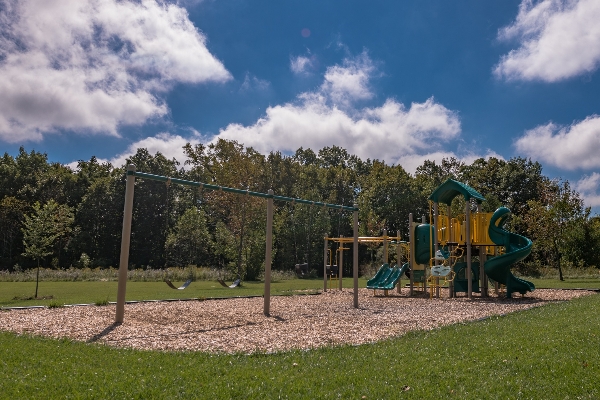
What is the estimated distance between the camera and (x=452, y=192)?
1814cm

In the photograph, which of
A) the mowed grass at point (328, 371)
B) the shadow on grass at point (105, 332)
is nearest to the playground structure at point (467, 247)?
the mowed grass at point (328, 371)

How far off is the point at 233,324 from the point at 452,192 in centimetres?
1144

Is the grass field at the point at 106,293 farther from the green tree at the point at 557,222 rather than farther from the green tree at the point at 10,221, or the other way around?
the green tree at the point at 10,221

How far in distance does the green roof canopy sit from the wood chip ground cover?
15.1ft

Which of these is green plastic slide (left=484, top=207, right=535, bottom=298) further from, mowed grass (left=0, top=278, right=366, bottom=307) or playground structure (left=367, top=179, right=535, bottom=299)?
mowed grass (left=0, top=278, right=366, bottom=307)

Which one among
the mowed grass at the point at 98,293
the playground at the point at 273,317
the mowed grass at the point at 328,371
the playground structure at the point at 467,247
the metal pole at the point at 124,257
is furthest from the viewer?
the playground structure at the point at 467,247

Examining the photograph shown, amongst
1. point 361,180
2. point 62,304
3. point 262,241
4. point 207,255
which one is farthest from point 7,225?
point 62,304

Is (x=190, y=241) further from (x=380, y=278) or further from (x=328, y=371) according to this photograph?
(x=328, y=371)

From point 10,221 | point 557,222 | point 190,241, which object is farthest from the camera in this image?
point 10,221

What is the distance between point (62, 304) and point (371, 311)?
7877 mm

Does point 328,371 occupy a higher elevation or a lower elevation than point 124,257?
lower

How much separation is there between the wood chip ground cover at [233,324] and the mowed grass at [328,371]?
73cm

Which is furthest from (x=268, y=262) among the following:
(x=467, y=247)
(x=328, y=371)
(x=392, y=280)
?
(x=392, y=280)

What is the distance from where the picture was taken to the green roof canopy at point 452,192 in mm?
16844
